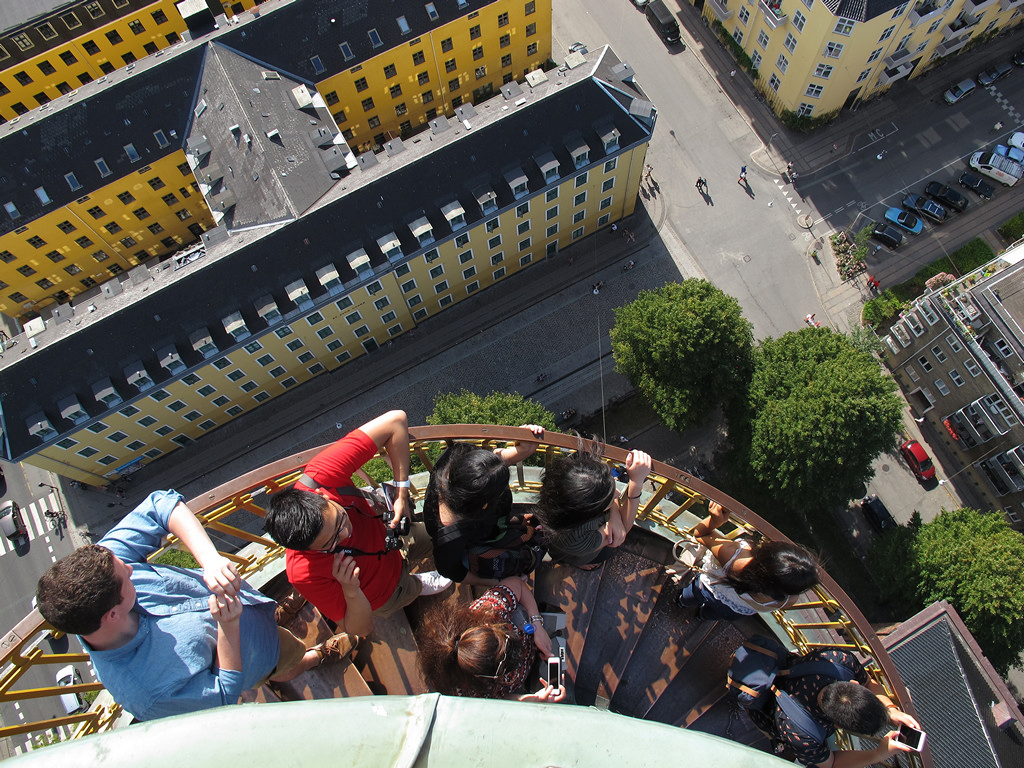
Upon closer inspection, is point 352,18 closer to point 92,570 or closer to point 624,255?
point 624,255

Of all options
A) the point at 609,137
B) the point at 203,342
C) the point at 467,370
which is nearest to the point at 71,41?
the point at 203,342

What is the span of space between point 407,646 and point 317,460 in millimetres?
6122

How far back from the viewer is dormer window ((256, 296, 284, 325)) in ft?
126

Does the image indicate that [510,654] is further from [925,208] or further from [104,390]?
[925,208]

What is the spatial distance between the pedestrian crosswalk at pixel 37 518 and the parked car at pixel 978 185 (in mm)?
69389

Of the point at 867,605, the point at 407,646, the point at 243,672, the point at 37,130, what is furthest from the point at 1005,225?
the point at 37,130

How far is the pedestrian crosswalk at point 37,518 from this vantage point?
44781 mm

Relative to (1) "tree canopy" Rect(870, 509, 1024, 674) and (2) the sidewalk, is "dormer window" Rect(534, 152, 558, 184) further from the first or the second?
(1) "tree canopy" Rect(870, 509, 1024, 674)

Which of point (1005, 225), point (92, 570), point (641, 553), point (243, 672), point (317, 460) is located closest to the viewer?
point (92, 570)

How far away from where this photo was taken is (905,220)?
48.5 metres

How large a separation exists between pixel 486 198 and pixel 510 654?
3252 cm

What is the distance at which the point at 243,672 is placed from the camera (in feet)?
37.4

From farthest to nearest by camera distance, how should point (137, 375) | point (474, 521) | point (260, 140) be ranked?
1. point (260, 140)
2. point (137, 375)
3. point (474, 521)

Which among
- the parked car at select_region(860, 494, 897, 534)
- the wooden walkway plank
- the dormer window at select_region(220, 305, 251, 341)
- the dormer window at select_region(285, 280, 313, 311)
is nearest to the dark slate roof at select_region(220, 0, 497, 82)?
the dormer window at select_region(285, 280, 313, 311)
